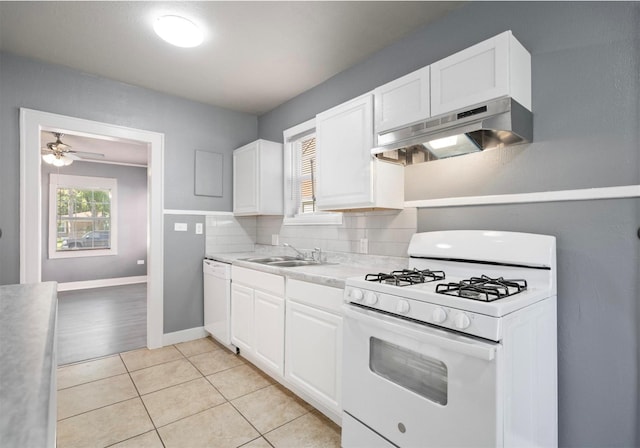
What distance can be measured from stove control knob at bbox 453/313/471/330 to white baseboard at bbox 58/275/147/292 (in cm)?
724

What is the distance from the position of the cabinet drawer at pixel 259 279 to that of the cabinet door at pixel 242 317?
7 centimetres

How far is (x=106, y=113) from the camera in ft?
10.5

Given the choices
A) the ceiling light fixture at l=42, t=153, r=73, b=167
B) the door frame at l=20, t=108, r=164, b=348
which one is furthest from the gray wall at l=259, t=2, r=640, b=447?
the ceiling light fixture at l=42, t=153, r=73, b=167

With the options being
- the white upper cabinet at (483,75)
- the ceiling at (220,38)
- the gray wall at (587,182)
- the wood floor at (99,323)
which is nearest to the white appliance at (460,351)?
the gray wall at (587,182)

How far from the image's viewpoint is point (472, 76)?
5.70ft

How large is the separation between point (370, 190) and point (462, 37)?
113cm

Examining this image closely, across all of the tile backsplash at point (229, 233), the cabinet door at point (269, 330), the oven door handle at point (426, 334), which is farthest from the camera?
the tile backsplash at point (229, 233)

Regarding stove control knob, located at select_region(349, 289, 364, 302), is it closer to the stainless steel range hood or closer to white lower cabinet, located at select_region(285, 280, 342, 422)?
white lower cabinet, located at select_region(285, 280, 342, 422)

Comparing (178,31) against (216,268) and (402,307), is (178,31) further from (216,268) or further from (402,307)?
(402,307)

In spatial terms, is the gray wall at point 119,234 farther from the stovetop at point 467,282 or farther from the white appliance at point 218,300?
the stovetop at point 467,282

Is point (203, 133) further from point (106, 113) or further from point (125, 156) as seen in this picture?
point (125, 156)

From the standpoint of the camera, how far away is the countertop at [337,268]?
2121 millimetres

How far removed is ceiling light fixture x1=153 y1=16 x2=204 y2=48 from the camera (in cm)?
225

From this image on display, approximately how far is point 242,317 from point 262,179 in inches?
55.8
